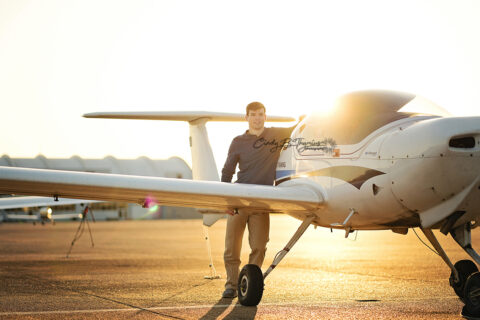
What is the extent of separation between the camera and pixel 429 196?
6828mm

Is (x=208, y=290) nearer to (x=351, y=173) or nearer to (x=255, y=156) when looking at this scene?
(x=255, y=156)

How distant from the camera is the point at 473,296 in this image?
681 centimetres

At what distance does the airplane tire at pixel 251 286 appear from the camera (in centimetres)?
780

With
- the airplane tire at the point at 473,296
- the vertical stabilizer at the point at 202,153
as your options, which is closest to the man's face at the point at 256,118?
the vertical stabilizer at the point at 202,153

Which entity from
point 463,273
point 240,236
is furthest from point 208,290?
point 463,273

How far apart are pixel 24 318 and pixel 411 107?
4.42 meters

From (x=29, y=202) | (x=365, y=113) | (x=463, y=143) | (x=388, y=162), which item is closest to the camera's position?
(x=463, y=143)

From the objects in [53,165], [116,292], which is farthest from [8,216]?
[116,292]

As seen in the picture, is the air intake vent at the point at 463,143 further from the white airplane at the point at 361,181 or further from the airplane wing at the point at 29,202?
the airplane wing at the point at 29,202

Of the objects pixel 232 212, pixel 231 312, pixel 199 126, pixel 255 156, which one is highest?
pixel 199 126

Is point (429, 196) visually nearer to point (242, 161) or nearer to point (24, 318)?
point (242, 161)

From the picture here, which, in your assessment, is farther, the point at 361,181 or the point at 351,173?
the point at 351,173

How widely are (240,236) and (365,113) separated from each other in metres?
2.35

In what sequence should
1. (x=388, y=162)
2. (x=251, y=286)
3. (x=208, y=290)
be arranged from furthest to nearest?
(x=208, y=290), (x=251, y=286), (x=388, y=162)
